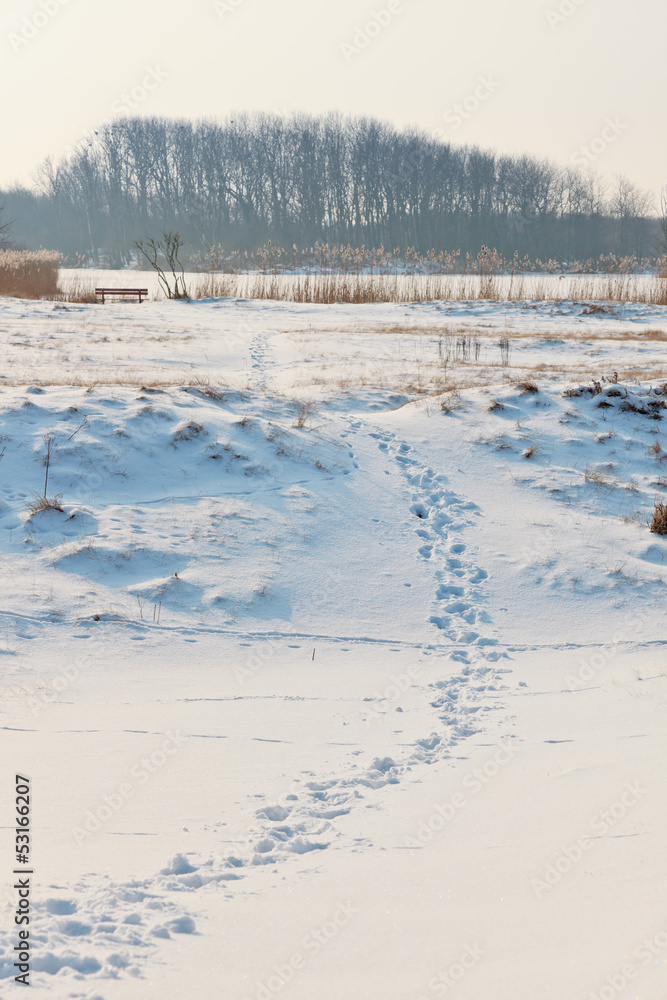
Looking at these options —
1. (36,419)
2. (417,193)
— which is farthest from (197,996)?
(417,193)

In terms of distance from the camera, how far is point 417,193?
5300 centimetres

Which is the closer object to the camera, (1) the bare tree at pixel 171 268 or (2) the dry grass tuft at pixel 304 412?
(2) the dry grass tuft at pixel 304 412

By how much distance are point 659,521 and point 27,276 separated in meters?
20.7

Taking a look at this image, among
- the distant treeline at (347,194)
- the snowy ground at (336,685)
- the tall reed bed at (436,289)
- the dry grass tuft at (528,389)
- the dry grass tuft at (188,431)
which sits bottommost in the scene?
the snowy ground at (336,685)

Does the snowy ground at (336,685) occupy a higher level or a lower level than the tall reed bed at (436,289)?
lower

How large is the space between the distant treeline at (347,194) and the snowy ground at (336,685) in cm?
4994

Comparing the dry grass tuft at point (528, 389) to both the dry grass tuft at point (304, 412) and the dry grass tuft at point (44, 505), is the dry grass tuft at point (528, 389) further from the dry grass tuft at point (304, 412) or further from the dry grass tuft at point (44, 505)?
the dry grass tuft at point (44, 505)

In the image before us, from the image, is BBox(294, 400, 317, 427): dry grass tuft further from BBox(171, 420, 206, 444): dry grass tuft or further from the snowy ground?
BBox(171, 420, 206, 444): dry grass tuft

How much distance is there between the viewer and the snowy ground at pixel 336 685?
1822 millimetres

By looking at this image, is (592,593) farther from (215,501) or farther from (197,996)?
(197,996)

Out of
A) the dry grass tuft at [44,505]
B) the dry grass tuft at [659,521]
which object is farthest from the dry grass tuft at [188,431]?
the dry grass tuft at [659,521]

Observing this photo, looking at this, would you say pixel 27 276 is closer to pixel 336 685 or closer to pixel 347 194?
pixel 336 685

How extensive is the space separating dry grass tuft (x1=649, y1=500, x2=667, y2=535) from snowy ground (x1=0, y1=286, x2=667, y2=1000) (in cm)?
17

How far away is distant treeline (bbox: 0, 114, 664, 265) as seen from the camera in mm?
53625
